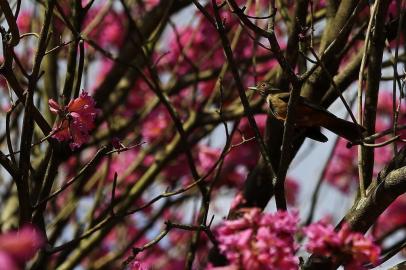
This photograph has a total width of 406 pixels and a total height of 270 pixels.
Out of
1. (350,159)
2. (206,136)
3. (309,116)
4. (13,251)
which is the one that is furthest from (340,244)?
(350,159)

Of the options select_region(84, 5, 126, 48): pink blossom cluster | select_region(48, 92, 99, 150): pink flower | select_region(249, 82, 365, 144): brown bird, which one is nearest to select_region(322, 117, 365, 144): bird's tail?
select_region(249, 82, 365, 144): brown bird

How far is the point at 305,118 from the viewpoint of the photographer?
3104 mm

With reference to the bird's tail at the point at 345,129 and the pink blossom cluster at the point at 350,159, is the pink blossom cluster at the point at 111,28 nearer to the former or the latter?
the pink blossom cluster at the point at 350,159

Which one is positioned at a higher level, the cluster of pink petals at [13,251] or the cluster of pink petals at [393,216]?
the cluster of pink petals at [393,216]

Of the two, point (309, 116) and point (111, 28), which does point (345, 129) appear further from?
point (111, 28)

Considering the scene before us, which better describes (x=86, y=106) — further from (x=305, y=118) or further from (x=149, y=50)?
(x=149, y=50)

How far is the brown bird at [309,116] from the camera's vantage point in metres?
2.92

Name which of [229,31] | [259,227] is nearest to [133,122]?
[229,31]

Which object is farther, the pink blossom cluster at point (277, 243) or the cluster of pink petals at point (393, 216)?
the cluster of pink petals at point (393, 216)

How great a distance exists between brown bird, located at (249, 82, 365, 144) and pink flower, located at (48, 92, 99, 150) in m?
0.77

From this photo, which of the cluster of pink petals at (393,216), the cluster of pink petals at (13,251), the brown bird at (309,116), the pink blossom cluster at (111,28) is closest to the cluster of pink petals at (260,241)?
the cluster of pink petals at (13,251)

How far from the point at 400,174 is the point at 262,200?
1.18m

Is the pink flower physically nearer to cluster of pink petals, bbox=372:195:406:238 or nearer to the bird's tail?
the bird's tail

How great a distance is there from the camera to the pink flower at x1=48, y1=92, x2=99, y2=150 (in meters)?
2.40
